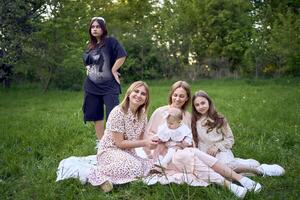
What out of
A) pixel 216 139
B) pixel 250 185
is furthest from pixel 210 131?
pixel 250 185

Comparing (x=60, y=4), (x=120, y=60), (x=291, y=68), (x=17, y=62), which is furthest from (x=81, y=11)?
(x=120, y=60)

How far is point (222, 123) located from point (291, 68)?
17.9 metres

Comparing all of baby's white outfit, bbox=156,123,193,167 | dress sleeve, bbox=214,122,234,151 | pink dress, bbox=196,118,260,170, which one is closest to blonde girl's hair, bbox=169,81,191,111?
pink dress, bbox=196,118,260,170

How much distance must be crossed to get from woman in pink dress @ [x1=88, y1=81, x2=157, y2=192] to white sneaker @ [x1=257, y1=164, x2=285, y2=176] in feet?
4.03

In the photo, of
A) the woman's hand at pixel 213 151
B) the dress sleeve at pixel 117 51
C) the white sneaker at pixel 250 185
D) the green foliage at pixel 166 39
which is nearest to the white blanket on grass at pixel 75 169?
the woman's hand at pixel 213 151

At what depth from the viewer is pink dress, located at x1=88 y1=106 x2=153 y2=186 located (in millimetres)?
4215

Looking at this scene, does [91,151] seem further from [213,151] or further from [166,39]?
[166,39]

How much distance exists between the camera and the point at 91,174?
4.29 metres

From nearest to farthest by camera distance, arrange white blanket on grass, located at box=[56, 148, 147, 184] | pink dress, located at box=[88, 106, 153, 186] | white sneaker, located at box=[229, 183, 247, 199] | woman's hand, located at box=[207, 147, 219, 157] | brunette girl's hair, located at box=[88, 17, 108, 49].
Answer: white sneaker, located at box=[229, 183, 247, 199] < pink dress, located at box=[88, 106, 153, 186] < white blanket on grass, located at box=[56, 148, 147, 184] < woman's hand, located at box=[207, 147, 219, 157] < brunette girl's hair, located at box=[88, 17, 108, 49]

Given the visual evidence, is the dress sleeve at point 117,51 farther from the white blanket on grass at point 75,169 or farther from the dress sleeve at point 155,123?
the white blanket on grass at point 75,169

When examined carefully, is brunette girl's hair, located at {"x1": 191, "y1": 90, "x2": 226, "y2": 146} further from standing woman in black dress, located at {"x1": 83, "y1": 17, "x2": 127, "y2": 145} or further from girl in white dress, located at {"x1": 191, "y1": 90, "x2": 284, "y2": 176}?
standing woman in black dress, located at {"x1": 83, "y1": 17, "x2": 127, "y2": 145}

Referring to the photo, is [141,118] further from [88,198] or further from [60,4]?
[60,4]

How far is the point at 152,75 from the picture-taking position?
2408 centimetres

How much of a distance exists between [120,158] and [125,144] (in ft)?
0.53
